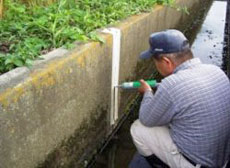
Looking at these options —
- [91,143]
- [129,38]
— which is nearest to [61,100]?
[91,143]

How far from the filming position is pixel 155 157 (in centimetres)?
369

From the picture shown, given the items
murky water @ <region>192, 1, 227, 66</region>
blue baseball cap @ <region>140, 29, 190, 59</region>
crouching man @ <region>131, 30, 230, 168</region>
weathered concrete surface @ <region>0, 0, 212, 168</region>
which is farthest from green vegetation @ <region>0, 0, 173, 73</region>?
murky water @ <region>192, 1, 227, 66</region>

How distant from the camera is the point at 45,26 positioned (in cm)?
427

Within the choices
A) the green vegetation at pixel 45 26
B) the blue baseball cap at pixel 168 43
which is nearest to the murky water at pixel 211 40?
the green vegetation at pixel 45 26

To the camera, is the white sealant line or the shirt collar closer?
the shirt collar

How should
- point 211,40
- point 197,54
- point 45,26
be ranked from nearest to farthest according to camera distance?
point 45,26 < point 197,54 < point 211,40

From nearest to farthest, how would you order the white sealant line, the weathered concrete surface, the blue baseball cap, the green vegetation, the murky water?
the weathered concrete surface → the blue baseball cap → the green vegetation → the white sealant line → the murky water

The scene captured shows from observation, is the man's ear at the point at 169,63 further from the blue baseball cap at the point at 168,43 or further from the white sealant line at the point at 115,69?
the white sealant line at the point at 115,69

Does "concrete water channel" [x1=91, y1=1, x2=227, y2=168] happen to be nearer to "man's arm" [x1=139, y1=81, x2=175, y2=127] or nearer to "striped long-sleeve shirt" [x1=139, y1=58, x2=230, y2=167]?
"man's arm" [x1=139, y1=81, x2=175, y2=127]

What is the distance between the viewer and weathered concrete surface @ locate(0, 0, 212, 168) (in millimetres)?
2984

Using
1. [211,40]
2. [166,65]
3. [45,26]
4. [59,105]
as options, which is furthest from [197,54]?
[59,105]

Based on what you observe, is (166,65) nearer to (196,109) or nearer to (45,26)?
(196,109)

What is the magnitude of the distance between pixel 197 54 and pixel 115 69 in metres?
4.54

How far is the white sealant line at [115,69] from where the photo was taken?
4.64 m
